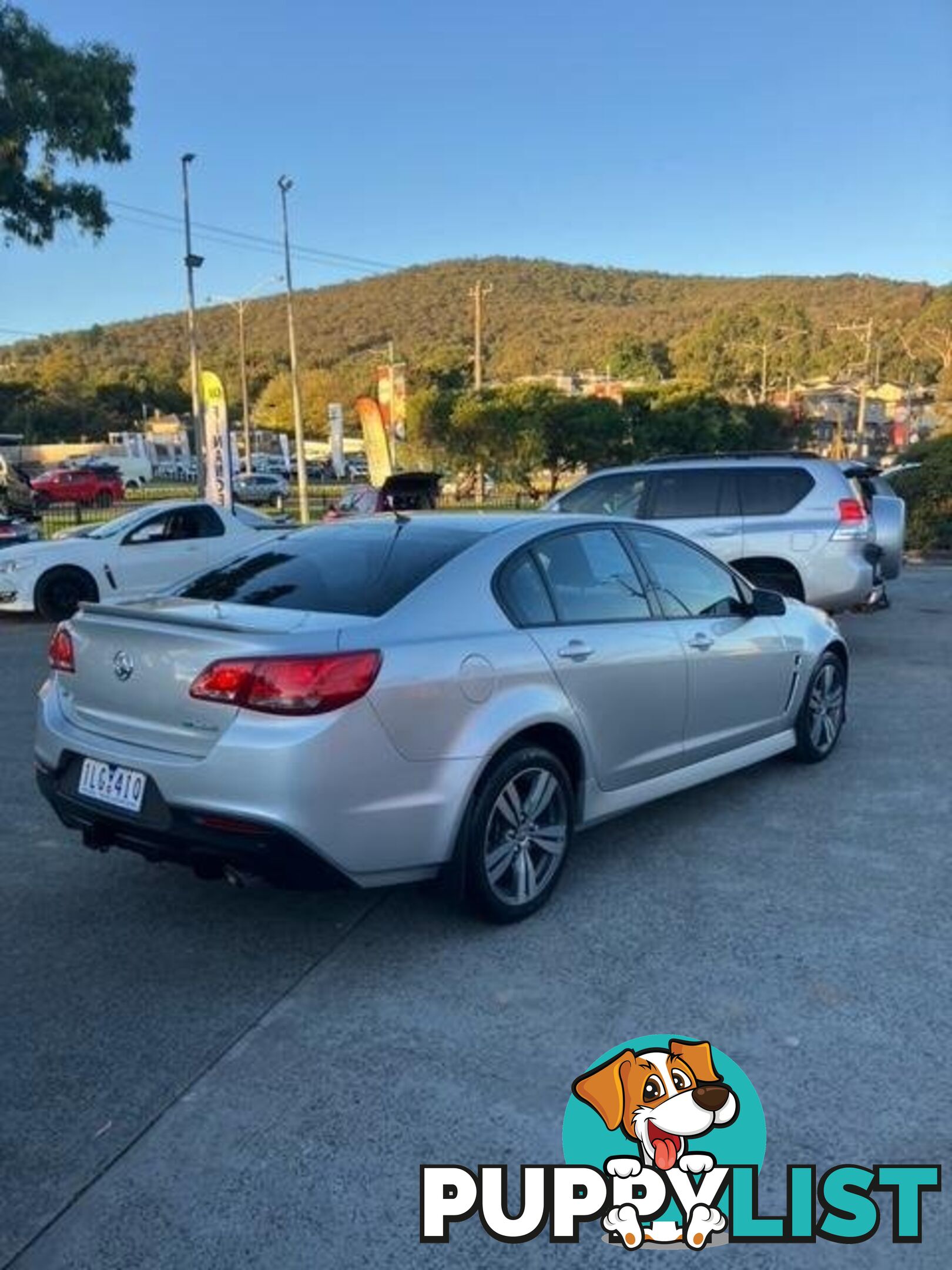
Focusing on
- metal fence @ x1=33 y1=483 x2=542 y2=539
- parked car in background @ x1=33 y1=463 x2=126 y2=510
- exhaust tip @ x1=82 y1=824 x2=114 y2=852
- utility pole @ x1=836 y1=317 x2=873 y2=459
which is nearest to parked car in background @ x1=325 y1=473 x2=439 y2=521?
metal fence @ x1=33 y1=483 x2=542 y2=539

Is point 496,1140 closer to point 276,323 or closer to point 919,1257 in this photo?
point 919,1257

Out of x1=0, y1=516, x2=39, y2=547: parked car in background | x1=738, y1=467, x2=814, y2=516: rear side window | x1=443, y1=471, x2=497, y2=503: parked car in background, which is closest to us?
x1=738, y1=467, x2=814, y2=516: rear side window

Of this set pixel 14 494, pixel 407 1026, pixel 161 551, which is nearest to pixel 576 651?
pixel 407 1026

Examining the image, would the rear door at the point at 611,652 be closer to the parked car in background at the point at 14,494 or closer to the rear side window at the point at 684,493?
the rear side window at the point at 684,493

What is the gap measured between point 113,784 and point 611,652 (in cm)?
195

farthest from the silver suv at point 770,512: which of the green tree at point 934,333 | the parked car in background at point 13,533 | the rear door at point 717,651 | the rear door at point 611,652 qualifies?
the green tree at point 934,333

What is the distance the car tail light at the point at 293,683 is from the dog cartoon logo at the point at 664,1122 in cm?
133

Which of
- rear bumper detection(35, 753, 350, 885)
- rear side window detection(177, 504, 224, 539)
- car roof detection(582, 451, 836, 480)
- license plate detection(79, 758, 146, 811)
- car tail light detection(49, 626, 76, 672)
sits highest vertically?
car roof detection(582, 451, 836, 480)

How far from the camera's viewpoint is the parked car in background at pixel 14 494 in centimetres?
3047

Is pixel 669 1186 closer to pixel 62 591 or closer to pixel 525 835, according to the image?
pixel 525 835

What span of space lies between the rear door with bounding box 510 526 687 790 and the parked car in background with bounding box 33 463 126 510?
4011cm

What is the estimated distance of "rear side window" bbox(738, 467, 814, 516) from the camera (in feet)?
31.9

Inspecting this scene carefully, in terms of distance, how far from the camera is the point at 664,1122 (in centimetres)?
283

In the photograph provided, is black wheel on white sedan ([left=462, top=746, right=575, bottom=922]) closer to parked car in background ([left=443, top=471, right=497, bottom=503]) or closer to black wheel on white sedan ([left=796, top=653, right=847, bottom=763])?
black wheel on white sedan ([left=796, top=653, right=847, bottom=763])
